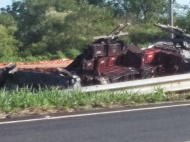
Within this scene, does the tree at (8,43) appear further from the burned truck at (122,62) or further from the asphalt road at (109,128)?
the asphalt road at (109,128)

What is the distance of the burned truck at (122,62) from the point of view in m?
14.6

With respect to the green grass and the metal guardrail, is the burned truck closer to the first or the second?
the metal guardrail

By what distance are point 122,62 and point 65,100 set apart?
4276mm

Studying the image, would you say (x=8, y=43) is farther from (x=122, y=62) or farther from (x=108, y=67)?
(x=108, y=67)

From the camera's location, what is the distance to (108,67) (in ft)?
49.4

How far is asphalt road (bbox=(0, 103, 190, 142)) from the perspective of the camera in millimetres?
8469

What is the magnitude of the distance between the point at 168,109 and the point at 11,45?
1448 inches

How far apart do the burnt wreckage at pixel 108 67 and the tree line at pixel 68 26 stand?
20.6 m

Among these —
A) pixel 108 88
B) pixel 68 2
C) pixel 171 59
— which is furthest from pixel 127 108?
pixel 68 2

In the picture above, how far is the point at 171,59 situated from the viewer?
632 inches

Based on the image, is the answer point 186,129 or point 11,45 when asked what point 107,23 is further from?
point 186,129

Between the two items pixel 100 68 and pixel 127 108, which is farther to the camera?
pixel 100 68

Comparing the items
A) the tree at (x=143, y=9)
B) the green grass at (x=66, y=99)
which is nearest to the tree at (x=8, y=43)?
the tree at (x=143, y=9)

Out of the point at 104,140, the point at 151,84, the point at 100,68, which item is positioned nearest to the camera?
the point at 104,140
